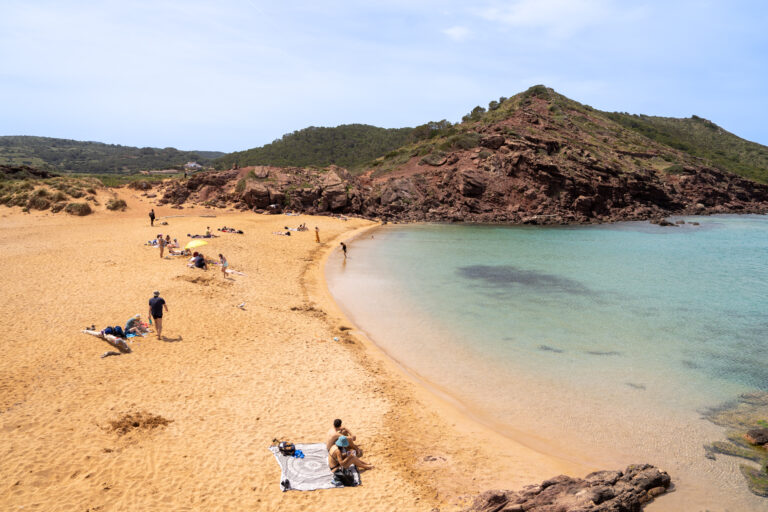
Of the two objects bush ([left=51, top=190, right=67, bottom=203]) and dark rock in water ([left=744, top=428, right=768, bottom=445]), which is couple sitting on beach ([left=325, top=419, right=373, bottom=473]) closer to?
dark rock in water ([left=744, top=428, right=768, bottom=445])

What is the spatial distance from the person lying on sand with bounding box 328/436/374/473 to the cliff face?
42657 millimetres

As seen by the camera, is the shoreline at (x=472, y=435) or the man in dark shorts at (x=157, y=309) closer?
the shoreline at (x=472, y=435)

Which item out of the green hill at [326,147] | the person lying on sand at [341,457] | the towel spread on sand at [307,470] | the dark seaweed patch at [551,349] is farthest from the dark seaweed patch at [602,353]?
the green hill at [326,147]

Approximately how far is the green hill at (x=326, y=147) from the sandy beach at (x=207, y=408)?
3125 inches

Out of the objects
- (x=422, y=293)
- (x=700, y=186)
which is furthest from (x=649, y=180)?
(x=422, y=293)

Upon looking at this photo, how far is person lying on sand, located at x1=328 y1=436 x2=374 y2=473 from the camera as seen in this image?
770 cm

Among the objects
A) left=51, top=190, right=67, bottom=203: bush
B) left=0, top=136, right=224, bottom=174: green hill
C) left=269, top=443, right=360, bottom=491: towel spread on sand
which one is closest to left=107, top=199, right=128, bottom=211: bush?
left=51, top=190, right=67, bottom=203: bush

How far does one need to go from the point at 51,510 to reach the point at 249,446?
3147 mm

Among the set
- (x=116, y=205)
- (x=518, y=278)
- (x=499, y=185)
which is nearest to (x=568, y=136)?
(x=499, y=185)

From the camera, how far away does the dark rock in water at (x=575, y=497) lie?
241 inches

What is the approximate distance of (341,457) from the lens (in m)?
7.75

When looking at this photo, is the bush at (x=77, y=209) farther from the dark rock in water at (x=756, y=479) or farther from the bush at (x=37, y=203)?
the dark rock in water at (x=756, y=479)

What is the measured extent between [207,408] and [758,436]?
41.5 ft

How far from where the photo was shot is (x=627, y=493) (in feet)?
21.5
